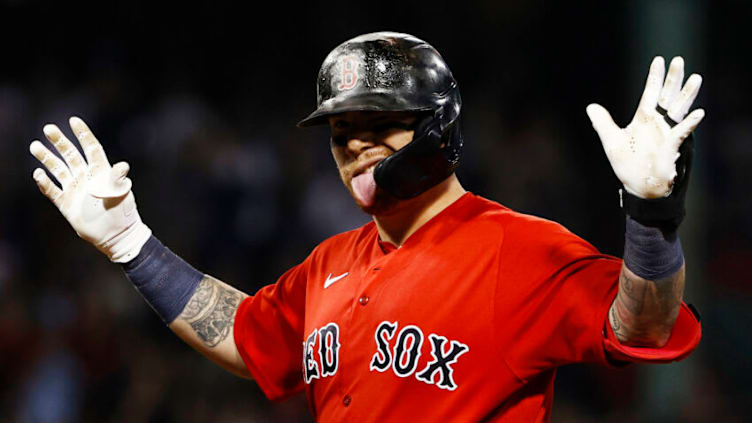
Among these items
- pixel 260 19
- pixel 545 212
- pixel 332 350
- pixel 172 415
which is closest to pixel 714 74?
pixel 545 212

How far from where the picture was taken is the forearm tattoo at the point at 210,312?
295cm

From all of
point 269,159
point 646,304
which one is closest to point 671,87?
point 646,304

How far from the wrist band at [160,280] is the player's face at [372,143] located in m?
0.79

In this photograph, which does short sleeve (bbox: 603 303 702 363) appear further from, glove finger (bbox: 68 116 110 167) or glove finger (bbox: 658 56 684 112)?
glove finger (bbox: 68 116 110 167)

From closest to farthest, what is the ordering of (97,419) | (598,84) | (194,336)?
(194,336), (97,419), (598,84)

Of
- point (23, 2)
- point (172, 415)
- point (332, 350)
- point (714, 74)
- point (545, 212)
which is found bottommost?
point (172, 415)

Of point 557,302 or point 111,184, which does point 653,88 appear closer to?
point 557,302

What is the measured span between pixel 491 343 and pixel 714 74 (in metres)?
4.54

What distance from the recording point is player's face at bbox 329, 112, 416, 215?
247cm

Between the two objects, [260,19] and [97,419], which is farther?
[260,19]

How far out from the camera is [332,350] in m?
2.52

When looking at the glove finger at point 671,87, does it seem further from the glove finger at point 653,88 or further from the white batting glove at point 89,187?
the white batting glove at point 89,187

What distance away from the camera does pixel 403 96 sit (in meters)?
2.44

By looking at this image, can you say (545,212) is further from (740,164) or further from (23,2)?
(23,2)
